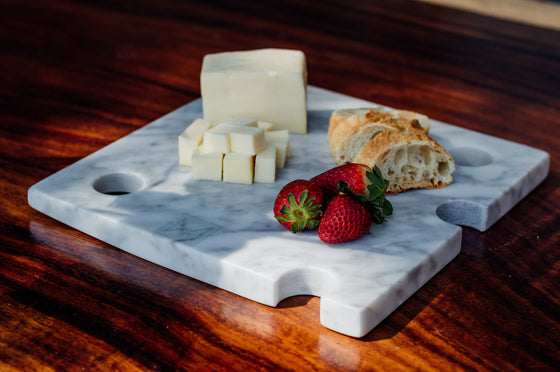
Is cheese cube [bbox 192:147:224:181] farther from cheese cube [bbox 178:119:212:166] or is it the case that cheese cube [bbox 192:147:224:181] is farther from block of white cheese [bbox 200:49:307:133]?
block of white cheese [bbox 200:49:307:133]

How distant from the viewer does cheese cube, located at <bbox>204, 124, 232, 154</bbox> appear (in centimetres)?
149

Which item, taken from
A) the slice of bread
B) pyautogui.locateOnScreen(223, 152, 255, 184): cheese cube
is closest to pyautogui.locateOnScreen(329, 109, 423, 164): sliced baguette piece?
the slice of bread

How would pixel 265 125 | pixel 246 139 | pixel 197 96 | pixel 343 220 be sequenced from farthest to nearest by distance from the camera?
pixel 197 96 < pixel 265 125 < pixel 246 139 < pixel 343 220

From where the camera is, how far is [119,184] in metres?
1.56

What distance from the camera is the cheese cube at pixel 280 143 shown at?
5.04ft

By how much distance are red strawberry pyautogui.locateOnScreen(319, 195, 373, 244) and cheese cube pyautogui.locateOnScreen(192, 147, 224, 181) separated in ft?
1.06

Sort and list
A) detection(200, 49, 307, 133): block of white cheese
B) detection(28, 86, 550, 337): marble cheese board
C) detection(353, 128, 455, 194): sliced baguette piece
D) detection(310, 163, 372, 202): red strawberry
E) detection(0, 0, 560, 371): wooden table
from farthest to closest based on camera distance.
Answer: detection(200, 49, 307, 133): block of white cheese, detection(353, 128, 455, 194): sliced baguette piece, detection(310, 163, 372, 202): red strawberry, detection(28, 86, 550, 337): marble cheese board, detection(0, 0, 560, 371): wooden table

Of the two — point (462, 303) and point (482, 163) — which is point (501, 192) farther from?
point (462, 303)

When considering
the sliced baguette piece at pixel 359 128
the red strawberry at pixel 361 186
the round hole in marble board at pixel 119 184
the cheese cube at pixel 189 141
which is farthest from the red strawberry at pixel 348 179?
the round hole in marble board at pixel 119 184

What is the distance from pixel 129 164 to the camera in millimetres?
1579

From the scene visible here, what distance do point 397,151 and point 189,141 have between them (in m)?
0.46

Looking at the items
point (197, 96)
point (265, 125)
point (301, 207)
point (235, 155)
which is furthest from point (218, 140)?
point (197, 96)

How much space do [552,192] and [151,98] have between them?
1.10 meters

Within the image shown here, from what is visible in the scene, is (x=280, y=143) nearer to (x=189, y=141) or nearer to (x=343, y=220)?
(x=189, y=141)
